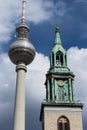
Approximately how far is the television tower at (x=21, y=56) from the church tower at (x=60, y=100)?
20616mm

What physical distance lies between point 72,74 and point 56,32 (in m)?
13.6

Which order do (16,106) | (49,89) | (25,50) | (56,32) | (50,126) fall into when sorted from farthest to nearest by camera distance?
1. (56,32)
2. (49,89)
3. (50,126)
4. (25,50)
5. (16,106)

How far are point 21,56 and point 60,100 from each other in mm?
23546

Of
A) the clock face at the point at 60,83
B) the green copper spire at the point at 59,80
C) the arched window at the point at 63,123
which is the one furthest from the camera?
the clock face at the point at 60,83

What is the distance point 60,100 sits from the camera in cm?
11338

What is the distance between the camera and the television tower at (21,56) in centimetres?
8556

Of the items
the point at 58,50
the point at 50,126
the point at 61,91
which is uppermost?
the point at 58,50

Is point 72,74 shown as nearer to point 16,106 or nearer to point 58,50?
point 58,50

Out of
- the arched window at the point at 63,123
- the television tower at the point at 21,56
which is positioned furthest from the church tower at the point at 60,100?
the television tower at the point at 21,56

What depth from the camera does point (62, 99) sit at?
114m

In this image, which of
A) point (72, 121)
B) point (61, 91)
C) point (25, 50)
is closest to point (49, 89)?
point (61, 91)

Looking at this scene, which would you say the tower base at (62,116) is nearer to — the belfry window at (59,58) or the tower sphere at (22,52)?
the belfry window at (59,58)

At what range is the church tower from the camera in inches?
4341

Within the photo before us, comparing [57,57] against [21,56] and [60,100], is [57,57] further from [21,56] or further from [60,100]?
[21,56]
